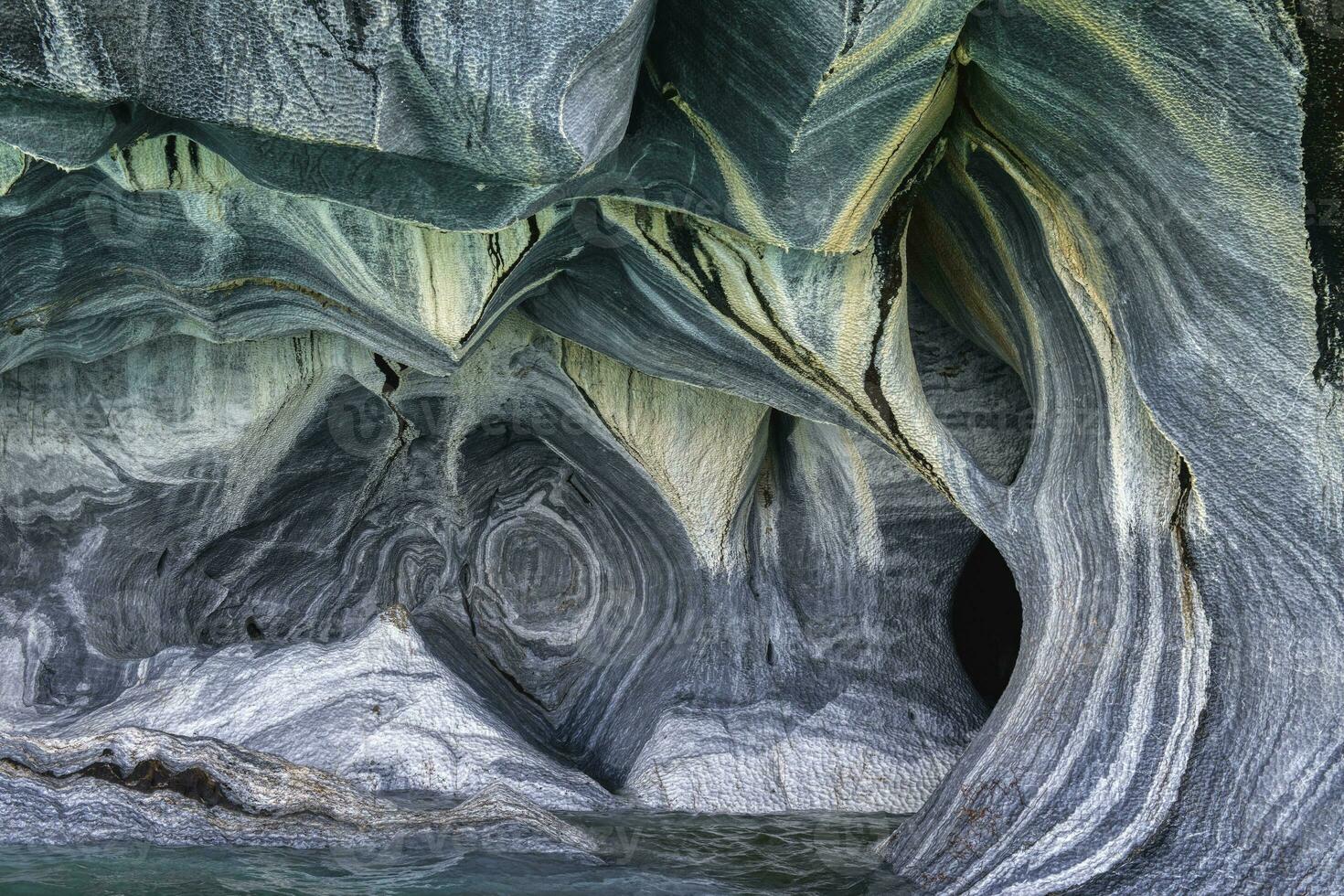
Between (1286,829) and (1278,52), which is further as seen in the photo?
(1286,829)

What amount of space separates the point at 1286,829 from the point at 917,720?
162cm

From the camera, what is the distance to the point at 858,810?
3.75 meters

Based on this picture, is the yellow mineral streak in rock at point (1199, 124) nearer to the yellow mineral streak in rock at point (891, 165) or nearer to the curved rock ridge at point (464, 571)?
the yellow mineral streak in rock at point (891, 165)

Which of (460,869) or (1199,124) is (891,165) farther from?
(460,869)

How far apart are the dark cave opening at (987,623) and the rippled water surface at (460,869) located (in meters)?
1.56

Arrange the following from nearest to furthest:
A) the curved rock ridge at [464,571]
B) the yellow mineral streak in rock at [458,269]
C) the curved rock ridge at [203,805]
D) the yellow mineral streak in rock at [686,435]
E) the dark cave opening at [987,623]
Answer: the curved rock ridge at [203,805] → the yellow mineral streak in rock at [458,269] → the curved rock ridge at [464,571] → the yellow mineral streak in rock at [686,435] → the dark cave opening at [987,623]

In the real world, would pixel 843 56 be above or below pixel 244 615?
above

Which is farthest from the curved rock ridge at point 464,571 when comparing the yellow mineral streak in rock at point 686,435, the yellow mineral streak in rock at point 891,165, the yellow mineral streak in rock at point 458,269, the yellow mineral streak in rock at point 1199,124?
the yellow mineral streak in rock at point 1199,124

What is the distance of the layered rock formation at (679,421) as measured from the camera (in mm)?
2307

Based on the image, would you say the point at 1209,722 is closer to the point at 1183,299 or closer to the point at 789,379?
the point at 1183,299

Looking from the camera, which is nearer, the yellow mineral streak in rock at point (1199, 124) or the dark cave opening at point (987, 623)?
the yellow mineral streak in rock at point (1199, 124)

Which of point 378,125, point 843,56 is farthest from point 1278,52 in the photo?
point 378,125

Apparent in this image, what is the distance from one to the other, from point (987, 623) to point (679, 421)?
1574 millimetres

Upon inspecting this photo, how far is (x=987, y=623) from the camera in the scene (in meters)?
4.77
